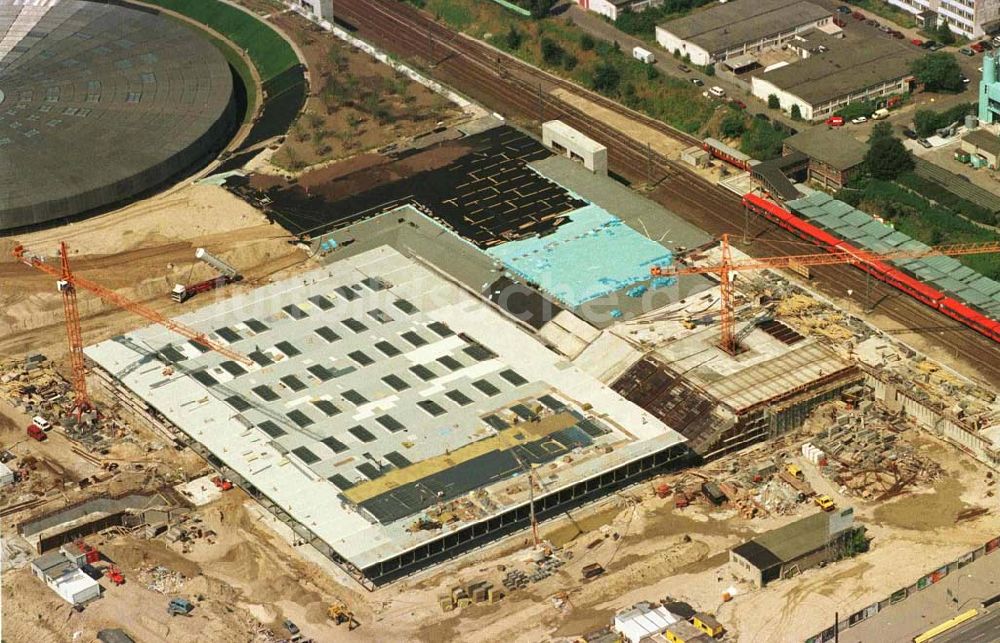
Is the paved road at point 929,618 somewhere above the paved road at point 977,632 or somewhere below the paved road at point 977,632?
below

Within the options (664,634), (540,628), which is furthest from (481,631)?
(664,634)

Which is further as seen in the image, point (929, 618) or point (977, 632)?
point (929, 618)

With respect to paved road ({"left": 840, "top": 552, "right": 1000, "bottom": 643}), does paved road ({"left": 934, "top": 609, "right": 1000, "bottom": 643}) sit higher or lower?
higher

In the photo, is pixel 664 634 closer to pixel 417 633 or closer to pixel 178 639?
pixel 417 633

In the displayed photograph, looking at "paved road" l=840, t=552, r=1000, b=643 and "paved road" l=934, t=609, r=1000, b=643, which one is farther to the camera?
"paved road" l=840, t=552, r=1000, b=643

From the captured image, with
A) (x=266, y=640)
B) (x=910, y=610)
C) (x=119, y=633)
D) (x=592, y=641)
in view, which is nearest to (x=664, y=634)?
(x=592, y=641)

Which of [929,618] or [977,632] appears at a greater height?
[977,632]

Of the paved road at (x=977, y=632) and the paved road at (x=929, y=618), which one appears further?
the paved road at (x=929, y=618)
